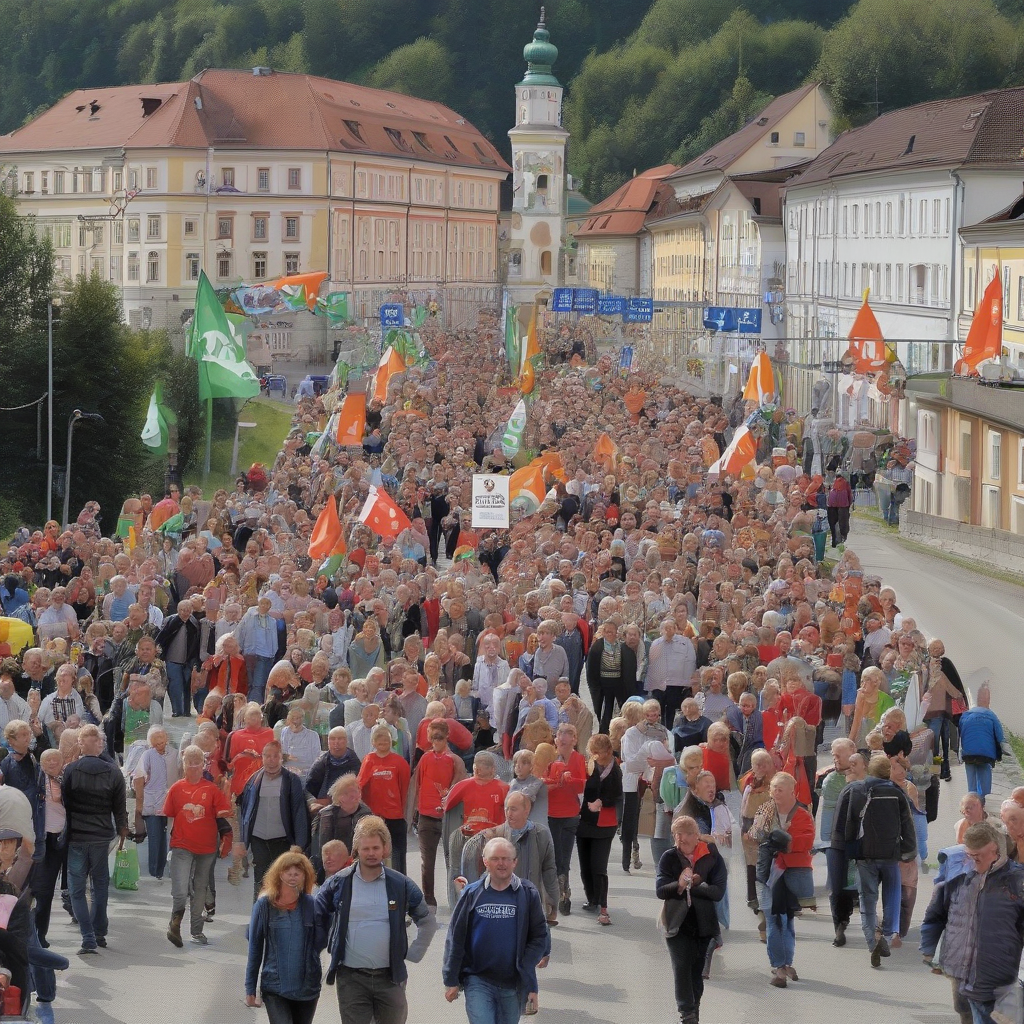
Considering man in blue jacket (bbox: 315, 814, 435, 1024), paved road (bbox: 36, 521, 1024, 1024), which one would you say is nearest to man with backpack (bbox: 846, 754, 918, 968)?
paved road (bbox: 36, 521, 1024, 1024)

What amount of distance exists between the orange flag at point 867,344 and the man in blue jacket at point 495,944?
32205mm

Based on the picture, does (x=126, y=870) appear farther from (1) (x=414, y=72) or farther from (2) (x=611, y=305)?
(1) (x=414, y=72)

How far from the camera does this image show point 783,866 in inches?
466

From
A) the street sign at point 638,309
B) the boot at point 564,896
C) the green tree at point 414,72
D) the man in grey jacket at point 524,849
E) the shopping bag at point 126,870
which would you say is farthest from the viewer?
the green tree at point 414,72

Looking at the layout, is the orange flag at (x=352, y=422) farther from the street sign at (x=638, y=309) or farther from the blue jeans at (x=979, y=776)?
the street sign at (x=638, y=309)

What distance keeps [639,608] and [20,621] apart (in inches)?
219

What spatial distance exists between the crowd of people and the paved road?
175mm

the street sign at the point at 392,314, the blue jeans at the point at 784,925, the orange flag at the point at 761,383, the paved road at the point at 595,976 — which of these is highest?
the street sign at the point at 392,314

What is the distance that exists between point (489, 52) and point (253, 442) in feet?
285

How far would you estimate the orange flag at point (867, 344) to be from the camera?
137ft

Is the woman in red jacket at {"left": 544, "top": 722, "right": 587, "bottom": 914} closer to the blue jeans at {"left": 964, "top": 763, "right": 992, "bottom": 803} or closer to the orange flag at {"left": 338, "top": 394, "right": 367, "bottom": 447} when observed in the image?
the blue jeans at {"left": 964, "top": 763, "right": 992, "bottom": 803}

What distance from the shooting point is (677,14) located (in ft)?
456

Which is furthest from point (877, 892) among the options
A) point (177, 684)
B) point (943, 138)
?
point (943, 138)

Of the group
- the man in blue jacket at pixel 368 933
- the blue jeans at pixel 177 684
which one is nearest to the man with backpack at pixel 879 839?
the man in blue jacket at pixel 368 933
